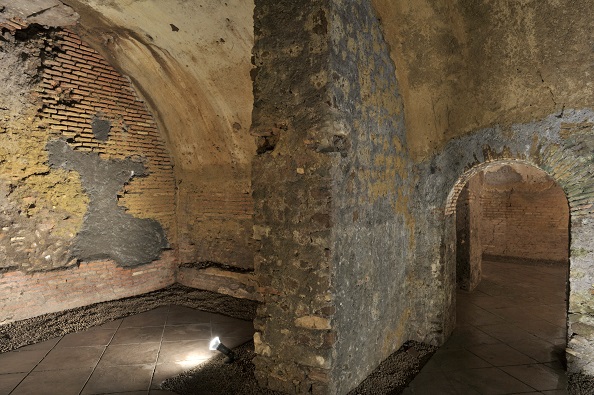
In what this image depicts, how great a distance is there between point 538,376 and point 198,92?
5405 millimetres

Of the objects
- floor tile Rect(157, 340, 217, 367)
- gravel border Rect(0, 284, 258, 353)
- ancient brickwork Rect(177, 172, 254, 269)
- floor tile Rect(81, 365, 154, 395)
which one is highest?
ancient brickwork Rect(177, 172, 254, 269)

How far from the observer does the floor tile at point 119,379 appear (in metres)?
3.26

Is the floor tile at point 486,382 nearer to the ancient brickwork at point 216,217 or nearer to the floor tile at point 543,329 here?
the floor tile at point 543,329

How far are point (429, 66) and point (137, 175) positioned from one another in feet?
15.8

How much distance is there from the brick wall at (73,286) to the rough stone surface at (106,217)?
0.19 m

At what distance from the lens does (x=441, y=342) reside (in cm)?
417

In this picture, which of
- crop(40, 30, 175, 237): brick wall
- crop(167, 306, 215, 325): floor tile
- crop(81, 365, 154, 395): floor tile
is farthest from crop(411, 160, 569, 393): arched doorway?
crop(40, 30, 175, 237): brick wall

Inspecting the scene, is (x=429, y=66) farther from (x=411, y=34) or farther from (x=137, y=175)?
(x=137, y=175)

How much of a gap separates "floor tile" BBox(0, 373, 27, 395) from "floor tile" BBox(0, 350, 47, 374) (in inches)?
3.1

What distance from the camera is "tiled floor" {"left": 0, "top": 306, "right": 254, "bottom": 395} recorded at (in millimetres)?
3336

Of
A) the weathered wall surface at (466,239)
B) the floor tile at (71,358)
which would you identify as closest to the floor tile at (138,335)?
the floor tile at (71,358)

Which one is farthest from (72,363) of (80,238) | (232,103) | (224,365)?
(232,103)

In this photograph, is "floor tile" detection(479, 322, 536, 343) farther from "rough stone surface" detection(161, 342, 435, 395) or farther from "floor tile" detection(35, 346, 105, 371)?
"floor tile" detection(35, 346, 105, 371)

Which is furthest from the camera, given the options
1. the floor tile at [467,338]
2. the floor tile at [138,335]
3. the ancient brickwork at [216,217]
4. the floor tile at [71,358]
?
the ancient brickwork at [216,217]
